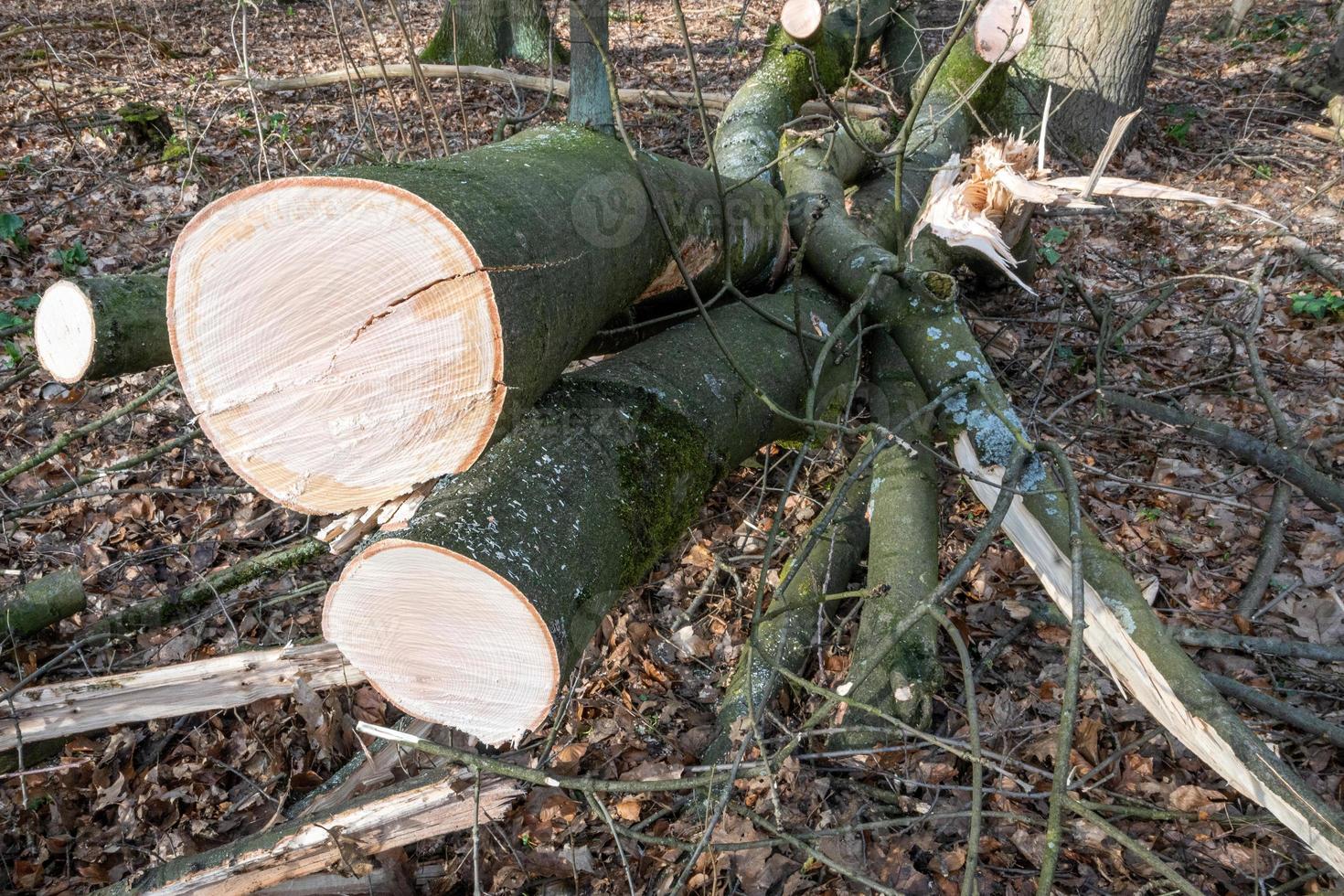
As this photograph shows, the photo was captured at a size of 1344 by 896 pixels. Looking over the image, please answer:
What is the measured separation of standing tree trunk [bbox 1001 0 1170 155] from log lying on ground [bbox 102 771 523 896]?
5638 mm

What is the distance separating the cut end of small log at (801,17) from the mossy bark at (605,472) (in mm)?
3019

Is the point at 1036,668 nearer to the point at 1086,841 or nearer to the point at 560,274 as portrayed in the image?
the point at 1086,841

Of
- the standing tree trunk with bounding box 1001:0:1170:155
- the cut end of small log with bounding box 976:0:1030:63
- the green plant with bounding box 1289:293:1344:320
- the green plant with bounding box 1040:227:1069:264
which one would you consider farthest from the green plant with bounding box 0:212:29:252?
the green plant with bounding box 1289:293:1344:320

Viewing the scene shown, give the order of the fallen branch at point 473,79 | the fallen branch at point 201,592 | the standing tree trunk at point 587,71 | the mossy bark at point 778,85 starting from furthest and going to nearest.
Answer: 1. the fallen branch at point 473,79
2. the mossy bark at point 778,85
3. the standing tree trunk at point 587,71
4. the fallen branch at point 201,592

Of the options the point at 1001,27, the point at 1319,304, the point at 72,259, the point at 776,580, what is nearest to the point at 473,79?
the point at 72,259

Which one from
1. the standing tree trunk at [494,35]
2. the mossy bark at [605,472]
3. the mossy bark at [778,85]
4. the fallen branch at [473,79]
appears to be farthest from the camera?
the standing tree trunk at [494,35]

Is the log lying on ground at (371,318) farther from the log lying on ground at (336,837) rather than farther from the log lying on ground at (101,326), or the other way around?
the log lying on ground at (336,837)

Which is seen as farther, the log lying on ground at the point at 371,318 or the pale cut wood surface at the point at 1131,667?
the pale cut wood surface at the point at 1131,667

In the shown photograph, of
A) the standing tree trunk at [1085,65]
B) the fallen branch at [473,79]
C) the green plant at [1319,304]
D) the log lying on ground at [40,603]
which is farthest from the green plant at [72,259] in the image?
A: the green plant at [1319,304]

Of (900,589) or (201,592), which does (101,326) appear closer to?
(201,592)

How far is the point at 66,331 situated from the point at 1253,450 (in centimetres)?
431

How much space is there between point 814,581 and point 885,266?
1.28m

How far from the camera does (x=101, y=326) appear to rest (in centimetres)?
214

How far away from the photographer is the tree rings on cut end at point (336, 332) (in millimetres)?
1709
